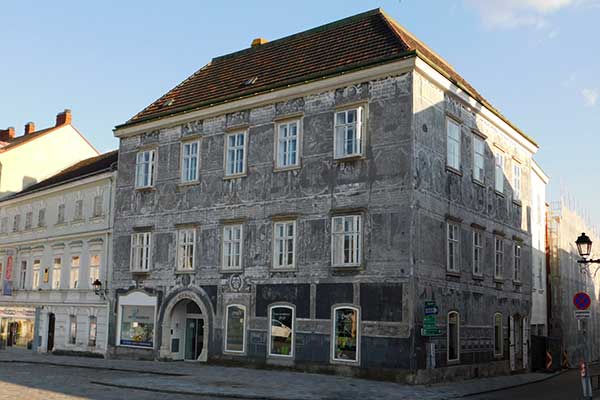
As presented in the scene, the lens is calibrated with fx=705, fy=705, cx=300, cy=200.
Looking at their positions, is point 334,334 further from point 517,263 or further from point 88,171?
point 88,171

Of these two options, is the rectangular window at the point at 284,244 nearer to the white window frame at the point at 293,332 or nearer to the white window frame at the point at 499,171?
the white window frame at the point at 293,332

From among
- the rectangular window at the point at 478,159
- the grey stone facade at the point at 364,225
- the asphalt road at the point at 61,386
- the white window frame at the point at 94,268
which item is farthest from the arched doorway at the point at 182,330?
the rectangular window at the point at 478,159

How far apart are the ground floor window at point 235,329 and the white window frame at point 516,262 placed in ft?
41.1

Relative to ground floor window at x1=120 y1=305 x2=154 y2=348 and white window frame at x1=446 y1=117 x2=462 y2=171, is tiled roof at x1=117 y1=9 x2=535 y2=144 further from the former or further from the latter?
ground floor window at x1=120 y1=305 x2=154 y2=348

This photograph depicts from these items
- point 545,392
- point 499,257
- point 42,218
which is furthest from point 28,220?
point 545,392

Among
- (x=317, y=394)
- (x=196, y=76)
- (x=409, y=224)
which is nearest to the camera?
(x=317, y=394)

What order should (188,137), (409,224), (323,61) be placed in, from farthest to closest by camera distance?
1. (188,137)
2. (323,61)
3. (409,224)

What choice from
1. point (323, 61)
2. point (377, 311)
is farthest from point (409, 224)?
point (323, 61)

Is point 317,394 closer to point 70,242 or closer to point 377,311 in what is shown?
point 377,311

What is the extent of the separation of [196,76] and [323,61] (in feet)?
30.0

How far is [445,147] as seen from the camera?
26.1m

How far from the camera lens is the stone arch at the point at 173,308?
29.1m

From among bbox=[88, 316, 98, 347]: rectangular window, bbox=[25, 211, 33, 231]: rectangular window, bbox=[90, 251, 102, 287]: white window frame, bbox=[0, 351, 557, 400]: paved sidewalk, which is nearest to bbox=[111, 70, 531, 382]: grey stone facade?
bbox=[0, 351, 557, 400]: paved sidewalk

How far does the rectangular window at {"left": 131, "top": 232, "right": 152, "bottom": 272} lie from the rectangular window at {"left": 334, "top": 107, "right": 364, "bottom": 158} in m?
11.1
